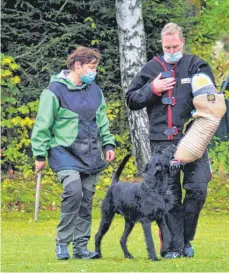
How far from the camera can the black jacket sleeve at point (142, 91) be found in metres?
8.81

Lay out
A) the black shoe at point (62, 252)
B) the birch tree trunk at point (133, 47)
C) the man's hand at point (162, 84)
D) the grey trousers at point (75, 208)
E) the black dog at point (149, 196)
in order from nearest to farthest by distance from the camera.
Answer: the black dog at point (149, 196), the man's hand at point (162, 84), the grey trousers at point (75, 208), the black shoe at point (62, 252), the birch tree trunk at point (133, 47)

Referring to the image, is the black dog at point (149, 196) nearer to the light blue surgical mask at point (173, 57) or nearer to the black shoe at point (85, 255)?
the black shoe at point (85, 255)

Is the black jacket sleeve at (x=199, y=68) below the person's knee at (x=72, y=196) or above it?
above

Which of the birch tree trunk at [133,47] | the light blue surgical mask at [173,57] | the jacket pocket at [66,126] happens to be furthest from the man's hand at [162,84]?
the birch tree trunk at [133,47]

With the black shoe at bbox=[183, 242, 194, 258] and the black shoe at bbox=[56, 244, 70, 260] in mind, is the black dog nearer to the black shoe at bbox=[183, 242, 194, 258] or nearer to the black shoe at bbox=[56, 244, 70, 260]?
the black shoe at bbox=[183, 242, 194, 258]

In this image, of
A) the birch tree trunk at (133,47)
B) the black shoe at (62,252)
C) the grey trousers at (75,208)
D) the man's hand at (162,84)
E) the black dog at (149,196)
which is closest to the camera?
the black dog at (149,196)

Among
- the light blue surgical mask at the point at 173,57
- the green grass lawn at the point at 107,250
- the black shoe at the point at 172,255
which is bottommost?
the green grass lawn at the point at 107,250

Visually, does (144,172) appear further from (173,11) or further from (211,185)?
(173,11)

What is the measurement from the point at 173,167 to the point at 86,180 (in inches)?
38.2

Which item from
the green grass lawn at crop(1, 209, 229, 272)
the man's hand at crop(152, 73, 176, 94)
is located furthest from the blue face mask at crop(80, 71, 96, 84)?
the green grass lawn at crop(1, 209, 229, 272)

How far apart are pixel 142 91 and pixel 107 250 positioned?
2.41 meters

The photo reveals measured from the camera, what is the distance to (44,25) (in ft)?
65.5

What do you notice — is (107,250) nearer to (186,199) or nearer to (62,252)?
(62,252)

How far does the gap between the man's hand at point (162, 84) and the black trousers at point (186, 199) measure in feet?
1.70
